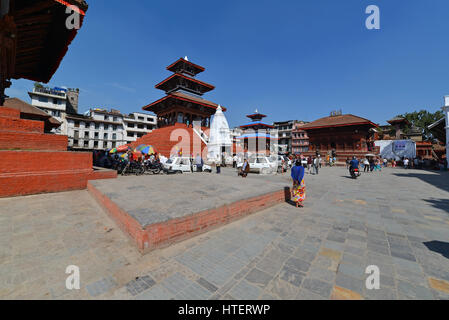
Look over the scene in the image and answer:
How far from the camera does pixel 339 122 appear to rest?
28.0 meters

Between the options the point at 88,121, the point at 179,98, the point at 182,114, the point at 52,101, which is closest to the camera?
the point at 179,98

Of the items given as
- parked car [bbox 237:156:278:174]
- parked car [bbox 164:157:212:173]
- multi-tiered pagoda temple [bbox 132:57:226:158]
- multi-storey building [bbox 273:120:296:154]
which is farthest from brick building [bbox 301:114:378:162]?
parked car [bbox 164:157:212:173]

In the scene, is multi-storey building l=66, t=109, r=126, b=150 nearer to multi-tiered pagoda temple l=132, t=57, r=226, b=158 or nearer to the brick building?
multi-tiered pagoda temple l=132, t=57, r=226, b=158

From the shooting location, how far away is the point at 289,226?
346cm

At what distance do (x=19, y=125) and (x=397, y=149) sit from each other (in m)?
49.7

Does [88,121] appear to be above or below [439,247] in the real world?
above

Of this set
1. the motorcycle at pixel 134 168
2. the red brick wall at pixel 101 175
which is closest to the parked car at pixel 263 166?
the motorcycle at pixel 134 168

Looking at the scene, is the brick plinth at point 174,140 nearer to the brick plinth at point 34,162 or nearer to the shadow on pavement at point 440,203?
the brick plinth at point 34,162

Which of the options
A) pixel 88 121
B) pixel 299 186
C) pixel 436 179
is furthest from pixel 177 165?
pixel 88 121

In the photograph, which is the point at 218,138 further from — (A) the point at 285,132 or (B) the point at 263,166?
(A) the point at 285,132
